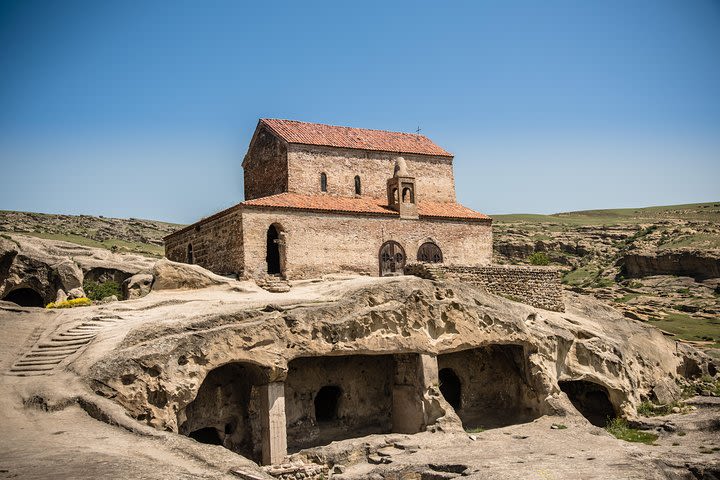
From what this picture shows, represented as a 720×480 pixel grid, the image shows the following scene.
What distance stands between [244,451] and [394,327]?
5964mm

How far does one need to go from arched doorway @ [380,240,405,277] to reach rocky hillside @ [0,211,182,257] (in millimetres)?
26703

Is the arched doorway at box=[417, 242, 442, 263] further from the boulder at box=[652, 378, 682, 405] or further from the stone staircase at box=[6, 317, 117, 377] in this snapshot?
the stone staircase at box=[6, 317, 117, 377]

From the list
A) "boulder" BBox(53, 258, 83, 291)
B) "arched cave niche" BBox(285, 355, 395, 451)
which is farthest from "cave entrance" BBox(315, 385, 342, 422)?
"boulder" BBox(53, 258, 83, 291)

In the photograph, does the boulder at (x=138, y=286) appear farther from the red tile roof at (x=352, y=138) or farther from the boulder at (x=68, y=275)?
the red tile roof at (x=352, y=138)

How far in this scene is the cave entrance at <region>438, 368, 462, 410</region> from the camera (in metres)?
26.6

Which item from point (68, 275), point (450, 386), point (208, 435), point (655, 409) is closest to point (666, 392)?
point (655, 409)

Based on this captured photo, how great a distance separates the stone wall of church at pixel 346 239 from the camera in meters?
29.6

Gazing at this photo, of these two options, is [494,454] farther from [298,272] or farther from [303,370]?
[298,272]

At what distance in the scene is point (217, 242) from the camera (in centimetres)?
3122

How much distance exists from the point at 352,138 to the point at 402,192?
4.56 meters

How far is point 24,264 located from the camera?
29.4 metres

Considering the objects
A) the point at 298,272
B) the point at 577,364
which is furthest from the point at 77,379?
the point at 577,364

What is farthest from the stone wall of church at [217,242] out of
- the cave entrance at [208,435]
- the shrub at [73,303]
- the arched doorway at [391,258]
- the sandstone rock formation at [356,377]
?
the cave entrance at [208,435]

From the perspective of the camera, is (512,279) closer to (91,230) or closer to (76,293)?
(76,293)
